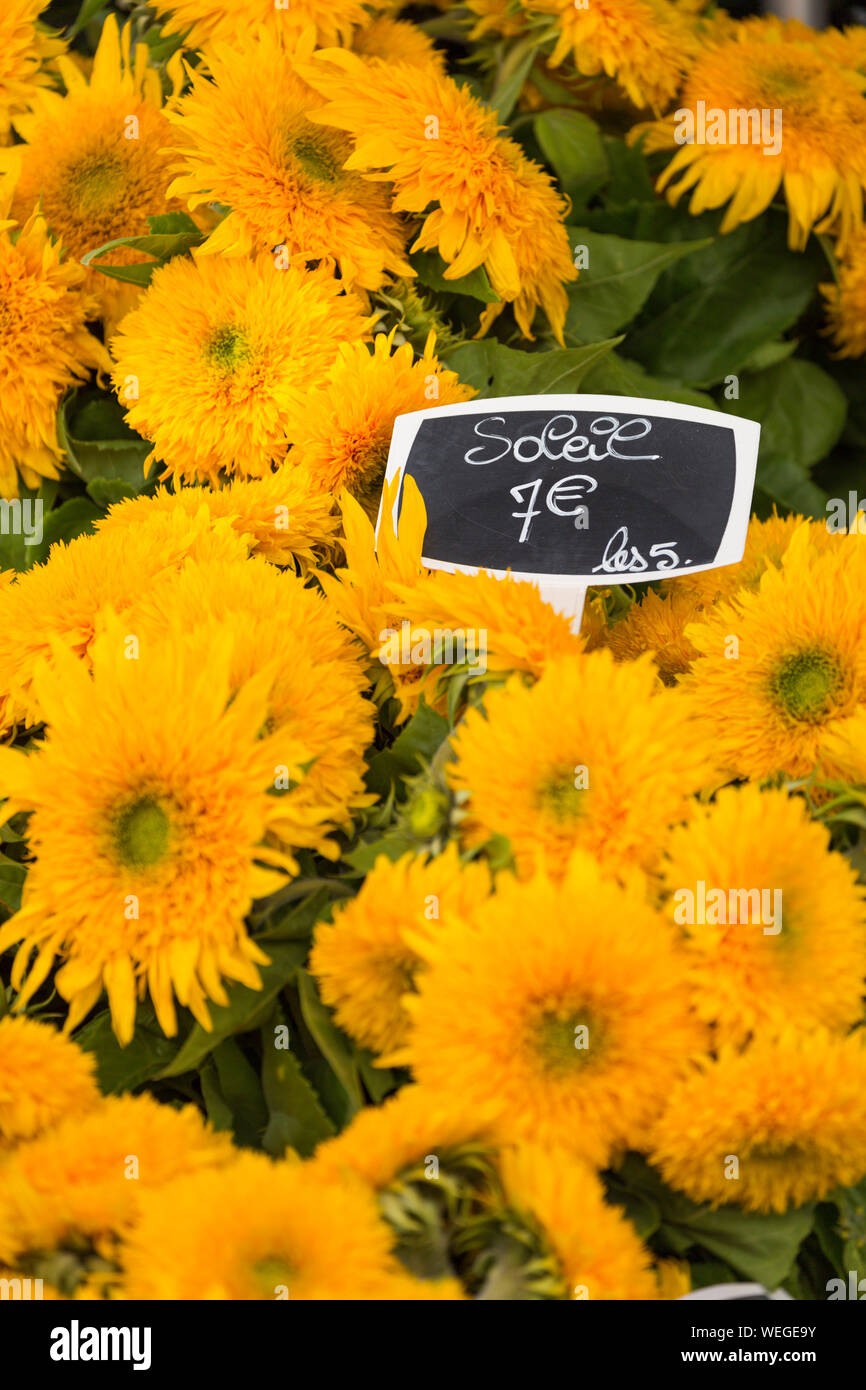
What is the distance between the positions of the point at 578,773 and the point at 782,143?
88 cm

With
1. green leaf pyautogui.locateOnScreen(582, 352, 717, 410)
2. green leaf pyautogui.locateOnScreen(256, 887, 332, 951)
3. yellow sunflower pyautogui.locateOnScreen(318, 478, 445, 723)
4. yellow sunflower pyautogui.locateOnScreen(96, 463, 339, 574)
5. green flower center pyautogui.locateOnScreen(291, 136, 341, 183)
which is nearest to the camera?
green leaf pyautogui.locateOnScreen(256, 887, 332, 951)

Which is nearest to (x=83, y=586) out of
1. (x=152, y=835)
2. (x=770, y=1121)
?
(x=152, y=835)

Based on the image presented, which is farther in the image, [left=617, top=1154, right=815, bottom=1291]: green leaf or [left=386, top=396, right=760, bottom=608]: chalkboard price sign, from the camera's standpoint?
[left=386, top=396, right=760, bottom=608]: chalkboard price sign

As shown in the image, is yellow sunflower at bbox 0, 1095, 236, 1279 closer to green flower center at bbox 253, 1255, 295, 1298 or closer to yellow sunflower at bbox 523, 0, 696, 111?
green flower center at bbox 253, 1255, 295, 1298

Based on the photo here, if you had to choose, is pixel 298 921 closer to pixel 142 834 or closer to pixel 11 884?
pixel 142 834

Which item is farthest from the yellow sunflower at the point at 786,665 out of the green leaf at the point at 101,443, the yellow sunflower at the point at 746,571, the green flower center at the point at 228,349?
the green leaf at the point at 101,443

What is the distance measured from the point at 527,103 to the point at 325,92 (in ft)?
1.32

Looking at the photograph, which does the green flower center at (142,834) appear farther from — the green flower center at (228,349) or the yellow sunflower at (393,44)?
the yellow sunflower at (393,44)

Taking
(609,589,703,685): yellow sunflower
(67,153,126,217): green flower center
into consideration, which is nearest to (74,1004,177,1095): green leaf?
(609,589,703,685): yellow sunflower

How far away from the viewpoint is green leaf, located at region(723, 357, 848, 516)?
1.40 metres

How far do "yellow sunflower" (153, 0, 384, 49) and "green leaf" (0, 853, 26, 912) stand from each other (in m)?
0.78

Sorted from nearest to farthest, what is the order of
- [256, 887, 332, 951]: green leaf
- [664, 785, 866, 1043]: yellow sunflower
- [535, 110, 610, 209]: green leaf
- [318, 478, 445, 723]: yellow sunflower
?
1. [664, 785, 866, 1043]: yellow sunflower
2. [256, 887, 332, 951]: green leaf
3. [318, 478, 445, 723]: yellow sunflower
4. [535, 110, 610, 209]: green leaf

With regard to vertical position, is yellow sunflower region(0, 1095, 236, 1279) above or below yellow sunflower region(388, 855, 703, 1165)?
below
